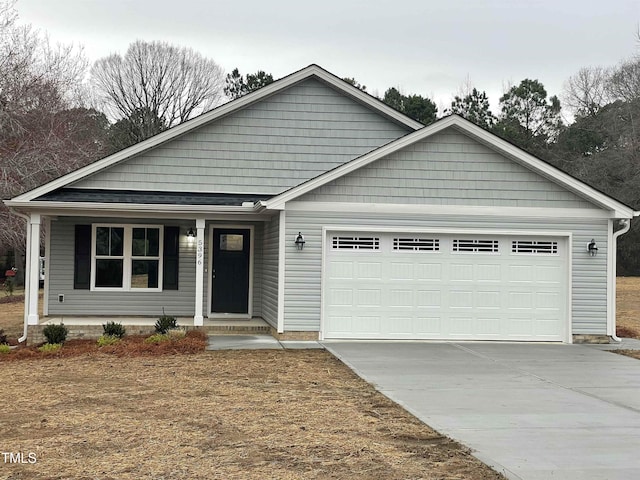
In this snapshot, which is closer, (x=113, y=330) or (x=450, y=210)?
(x=113, y=330)

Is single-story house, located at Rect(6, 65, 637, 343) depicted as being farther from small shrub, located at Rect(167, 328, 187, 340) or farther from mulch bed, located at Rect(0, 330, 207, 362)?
mulch bed, located at Rect(0, 330, 207, 362)

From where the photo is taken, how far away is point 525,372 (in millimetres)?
10383

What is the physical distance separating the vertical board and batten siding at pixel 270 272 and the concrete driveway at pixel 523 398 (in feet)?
4.98

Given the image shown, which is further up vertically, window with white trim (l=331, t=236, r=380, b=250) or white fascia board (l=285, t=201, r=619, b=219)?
white fascia board (l=285, t=201, r=619, b=219)

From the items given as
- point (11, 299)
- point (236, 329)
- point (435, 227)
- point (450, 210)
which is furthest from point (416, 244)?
point (11, 299)

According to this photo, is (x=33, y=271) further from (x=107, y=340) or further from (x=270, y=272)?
(x=270, y=272)

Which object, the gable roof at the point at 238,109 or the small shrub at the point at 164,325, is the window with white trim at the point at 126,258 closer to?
the gable roof at the point at 238,109

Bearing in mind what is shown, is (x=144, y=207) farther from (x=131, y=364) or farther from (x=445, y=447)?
(x=445, y=447)

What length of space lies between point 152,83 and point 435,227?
98.2 feet

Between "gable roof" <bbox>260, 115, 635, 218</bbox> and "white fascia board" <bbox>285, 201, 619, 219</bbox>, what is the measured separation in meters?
0.22

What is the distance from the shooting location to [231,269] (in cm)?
1598

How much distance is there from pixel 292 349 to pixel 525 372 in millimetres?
3992

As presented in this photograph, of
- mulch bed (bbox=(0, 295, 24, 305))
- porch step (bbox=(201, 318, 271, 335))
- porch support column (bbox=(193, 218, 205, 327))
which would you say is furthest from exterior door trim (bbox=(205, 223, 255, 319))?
mulch bed (bbox=(0, 295, 24, 305))

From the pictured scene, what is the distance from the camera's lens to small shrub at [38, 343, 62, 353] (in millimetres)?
11952
